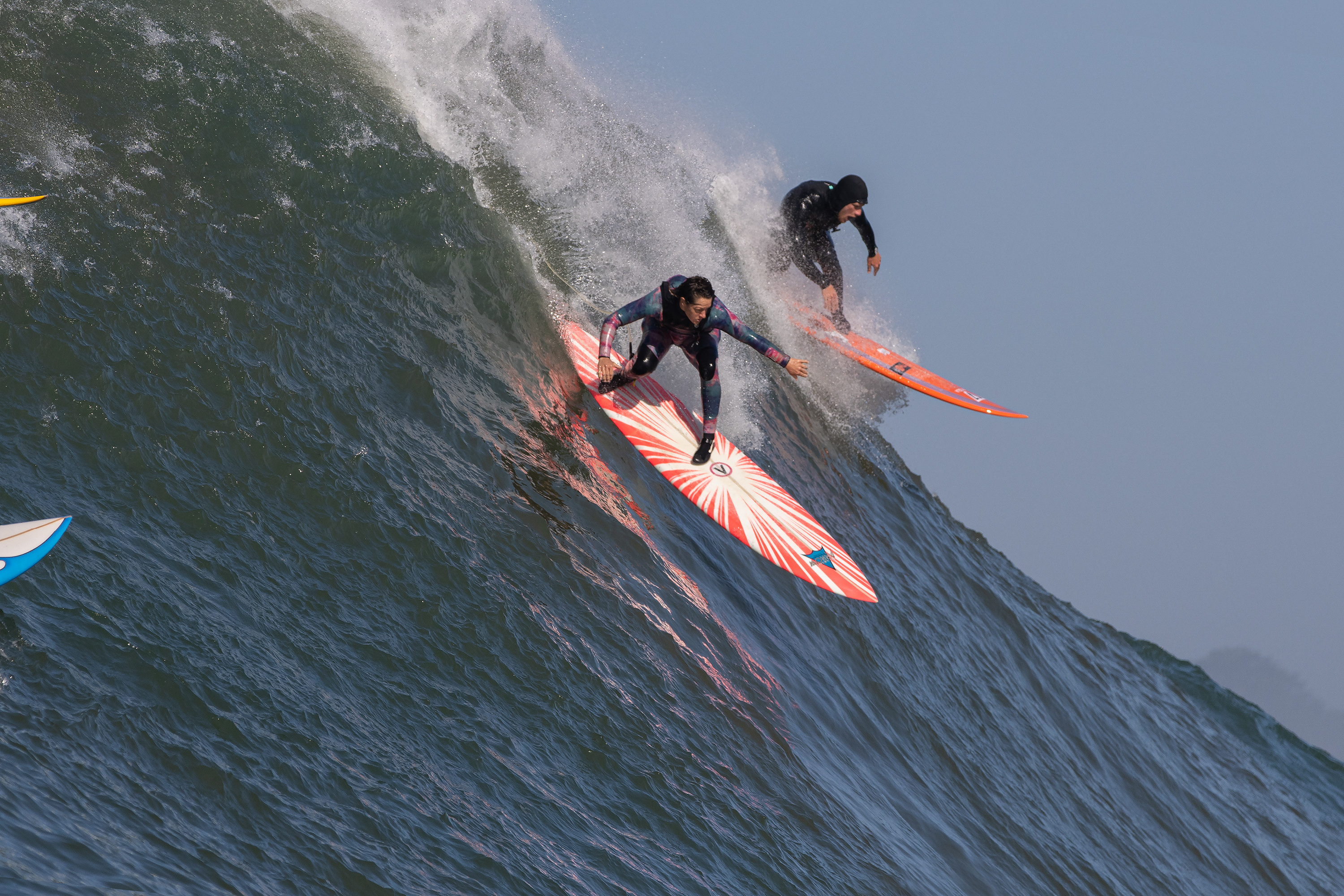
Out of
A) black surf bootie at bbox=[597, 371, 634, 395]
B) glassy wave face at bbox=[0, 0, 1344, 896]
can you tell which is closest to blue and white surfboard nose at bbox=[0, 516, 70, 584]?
glassy wave face at bbox=[0, 0, 1344, 896]

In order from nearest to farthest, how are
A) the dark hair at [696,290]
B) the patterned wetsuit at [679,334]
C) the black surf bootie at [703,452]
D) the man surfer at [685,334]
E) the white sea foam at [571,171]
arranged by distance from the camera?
1. the dark hair at [696,290]
2. the man surfer at [685,334]
3. the patterned wetsuit at [679,334]
4. the black surf bootie at [703,452]
5. the white sea foam at [571,171]

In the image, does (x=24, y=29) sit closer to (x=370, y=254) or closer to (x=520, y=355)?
(x=370, y=254)

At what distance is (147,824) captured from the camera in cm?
347

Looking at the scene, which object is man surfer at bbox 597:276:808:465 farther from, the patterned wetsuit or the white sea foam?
the white sea foam

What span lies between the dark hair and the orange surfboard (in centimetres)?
505

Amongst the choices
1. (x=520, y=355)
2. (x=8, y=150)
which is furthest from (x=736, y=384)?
(x=8, y=150)

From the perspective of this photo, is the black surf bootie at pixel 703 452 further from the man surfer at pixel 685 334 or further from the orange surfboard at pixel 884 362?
the orange surfboard at pixel 884 362

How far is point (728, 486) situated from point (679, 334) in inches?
51.6

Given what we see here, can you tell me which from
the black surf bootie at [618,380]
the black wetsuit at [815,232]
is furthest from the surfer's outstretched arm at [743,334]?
the black wetsuit at [815,232]

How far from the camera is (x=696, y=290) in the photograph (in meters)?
7.36

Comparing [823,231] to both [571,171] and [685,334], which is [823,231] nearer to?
[571,171]

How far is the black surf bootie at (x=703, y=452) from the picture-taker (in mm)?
8375

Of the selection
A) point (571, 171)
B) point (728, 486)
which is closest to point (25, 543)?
point (728, 486)

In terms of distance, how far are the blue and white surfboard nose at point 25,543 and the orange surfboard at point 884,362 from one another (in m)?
9.27
